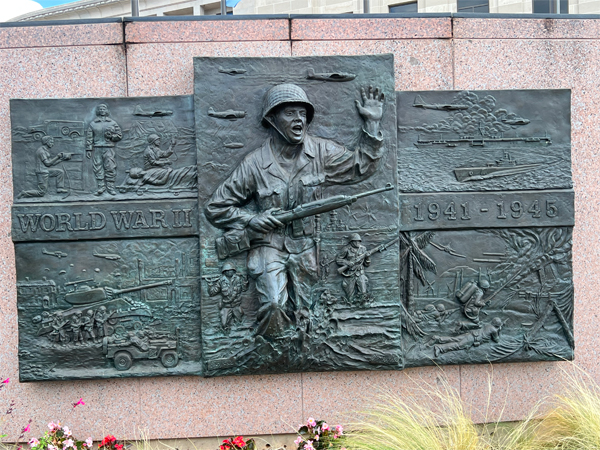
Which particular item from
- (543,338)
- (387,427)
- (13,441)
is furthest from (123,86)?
(543,338)

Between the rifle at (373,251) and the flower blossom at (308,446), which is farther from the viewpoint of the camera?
the rifle at (373,251)

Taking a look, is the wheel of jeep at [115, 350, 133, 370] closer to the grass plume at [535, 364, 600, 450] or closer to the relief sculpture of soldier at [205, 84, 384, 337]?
the relief sculpture of soldier at [205, 84, 384, 337]

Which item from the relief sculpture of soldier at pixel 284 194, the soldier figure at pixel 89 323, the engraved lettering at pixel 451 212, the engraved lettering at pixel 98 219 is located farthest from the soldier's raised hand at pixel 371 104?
the soldier figure at pixel 89 323

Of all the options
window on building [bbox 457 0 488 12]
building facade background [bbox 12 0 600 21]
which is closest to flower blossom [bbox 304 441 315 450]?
building facade background [bbox 12 0 600 21]

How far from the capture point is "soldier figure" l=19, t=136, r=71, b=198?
17.5 ft

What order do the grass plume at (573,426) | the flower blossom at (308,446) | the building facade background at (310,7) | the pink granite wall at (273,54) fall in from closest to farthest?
the grass plume at (573,426) → the flower blossom at (308,446) → the pink granite wall at (273,54) → the building facade background at (310,7)

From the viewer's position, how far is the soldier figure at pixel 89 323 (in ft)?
17.6

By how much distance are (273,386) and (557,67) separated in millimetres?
4579

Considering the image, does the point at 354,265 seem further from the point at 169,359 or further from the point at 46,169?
the point at 46,169

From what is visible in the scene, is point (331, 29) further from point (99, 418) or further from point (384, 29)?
point (99, 418)

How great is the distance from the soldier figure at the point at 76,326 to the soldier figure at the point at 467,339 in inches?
142

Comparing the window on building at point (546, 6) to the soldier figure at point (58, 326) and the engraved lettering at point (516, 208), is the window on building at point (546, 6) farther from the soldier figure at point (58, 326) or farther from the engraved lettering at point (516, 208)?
the soldier figure at point (58, 326)

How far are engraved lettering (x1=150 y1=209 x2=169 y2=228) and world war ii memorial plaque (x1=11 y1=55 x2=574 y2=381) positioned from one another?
2 cm

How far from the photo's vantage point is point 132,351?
5406 millimetres
